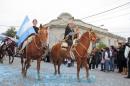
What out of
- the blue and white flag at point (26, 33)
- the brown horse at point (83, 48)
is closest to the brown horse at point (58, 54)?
the brown horse at point (83, 48)

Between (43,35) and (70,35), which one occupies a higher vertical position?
(70,35)

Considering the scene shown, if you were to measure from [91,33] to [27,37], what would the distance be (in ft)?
10.0

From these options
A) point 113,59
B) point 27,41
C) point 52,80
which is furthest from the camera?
point 113,59

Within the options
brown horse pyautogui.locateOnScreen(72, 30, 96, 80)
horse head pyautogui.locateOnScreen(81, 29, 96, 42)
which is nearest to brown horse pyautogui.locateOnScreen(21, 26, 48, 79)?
brown horse pyautogui.locateOnScreen(72, 30, 96, 80)

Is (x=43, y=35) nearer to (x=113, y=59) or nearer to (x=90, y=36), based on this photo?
(x=90, y=36)

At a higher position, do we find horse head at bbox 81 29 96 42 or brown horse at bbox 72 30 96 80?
horse head at bbox 81 29 96 42

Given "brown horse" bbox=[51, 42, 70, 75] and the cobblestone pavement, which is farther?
"brown horse" bbox=[51, 42, 70, 75]

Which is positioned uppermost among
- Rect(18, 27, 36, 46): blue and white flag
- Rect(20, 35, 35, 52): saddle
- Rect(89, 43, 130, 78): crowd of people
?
Rect(18, 27, 36, 46): blue and white flag

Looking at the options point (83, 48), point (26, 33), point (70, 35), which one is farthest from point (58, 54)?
point (83, 48)

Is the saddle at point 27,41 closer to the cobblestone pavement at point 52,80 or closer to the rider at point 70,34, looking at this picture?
the cobblestone pavement at point 52,80

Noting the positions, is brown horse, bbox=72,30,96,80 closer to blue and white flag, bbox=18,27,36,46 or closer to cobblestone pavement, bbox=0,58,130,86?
cobblestone pavement, bbox=0,58,130,86

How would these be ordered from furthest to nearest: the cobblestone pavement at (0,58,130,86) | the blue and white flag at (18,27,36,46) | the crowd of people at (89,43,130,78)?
the crowd of people at (89,43,130,78) → the blue and white flag at (18,27,36,46) → the cobblestone pavement at (0,58,130,86)

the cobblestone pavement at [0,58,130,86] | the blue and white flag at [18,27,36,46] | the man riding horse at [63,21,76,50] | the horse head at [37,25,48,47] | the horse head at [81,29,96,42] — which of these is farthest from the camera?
the man riding horse at [63,21,76,50]

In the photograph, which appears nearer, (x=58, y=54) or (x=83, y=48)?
(x=83, y=48)
